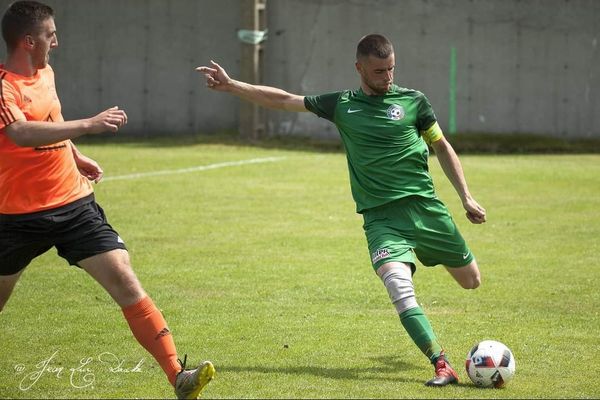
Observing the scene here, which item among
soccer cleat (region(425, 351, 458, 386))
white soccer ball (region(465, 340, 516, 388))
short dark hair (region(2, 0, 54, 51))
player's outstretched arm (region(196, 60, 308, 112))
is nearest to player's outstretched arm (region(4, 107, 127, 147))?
short dark hair (region(2, 0, 54, 51))

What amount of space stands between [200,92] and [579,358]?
17105mm

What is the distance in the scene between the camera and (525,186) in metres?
17.9

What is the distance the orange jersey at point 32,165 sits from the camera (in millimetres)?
6797

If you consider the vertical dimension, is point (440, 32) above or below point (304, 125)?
above

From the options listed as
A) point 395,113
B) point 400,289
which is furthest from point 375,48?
point 400,289

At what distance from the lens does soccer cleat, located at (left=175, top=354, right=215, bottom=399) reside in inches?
259

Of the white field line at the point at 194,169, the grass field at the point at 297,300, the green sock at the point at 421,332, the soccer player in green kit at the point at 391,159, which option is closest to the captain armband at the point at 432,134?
the soccer player in green kit at the point at 391,159

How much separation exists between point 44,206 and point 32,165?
0.27 metres

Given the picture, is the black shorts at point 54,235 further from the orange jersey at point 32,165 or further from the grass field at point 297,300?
the grass field at point 297,300

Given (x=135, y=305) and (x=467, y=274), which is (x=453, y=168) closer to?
(x=467, y=274)

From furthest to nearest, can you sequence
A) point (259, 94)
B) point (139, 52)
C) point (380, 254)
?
point (139, 52)
point (259, 94)
point (380, 254)

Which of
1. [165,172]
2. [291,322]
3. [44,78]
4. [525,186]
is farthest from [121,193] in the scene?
[44,78]

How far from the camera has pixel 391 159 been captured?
782 cm

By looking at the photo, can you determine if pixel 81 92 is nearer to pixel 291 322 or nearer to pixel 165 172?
pixel 165 172
